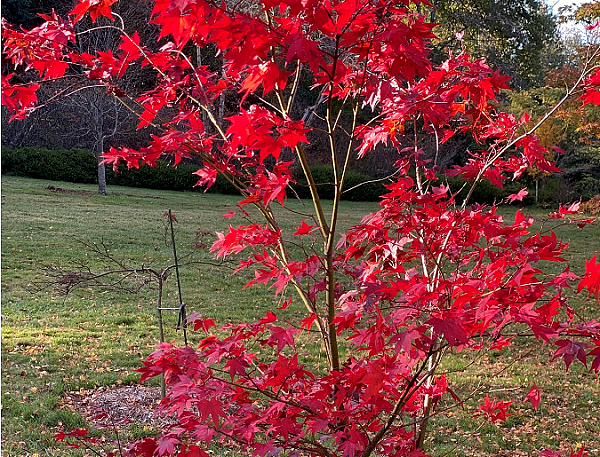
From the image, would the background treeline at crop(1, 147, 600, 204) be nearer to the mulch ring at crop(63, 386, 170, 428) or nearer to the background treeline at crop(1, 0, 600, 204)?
the background treeline at crop(1, 0, 600, 204)

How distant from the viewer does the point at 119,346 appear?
506cm

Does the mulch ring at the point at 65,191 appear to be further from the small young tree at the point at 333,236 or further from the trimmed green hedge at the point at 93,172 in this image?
the small young tree at the point at 333,236

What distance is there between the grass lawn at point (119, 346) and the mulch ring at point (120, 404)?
8cm

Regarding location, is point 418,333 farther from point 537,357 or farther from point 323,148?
point 323,148

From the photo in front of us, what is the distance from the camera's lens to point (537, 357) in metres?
5.44

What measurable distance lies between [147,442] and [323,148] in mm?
20546

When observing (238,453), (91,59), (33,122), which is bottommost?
(238,453)

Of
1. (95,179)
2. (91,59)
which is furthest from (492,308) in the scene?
(95,179)

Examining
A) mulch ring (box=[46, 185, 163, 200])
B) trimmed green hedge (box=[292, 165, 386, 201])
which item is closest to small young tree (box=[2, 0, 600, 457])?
mulch ring (box=[46, 185, 163, 200])

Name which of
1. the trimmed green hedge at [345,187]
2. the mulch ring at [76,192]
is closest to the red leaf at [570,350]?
the mulch ring at [76,192]

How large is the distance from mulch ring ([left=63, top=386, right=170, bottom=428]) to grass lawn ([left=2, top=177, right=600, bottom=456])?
83 millimetres

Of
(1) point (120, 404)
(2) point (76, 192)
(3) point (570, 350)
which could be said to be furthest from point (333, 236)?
(2) point (76, 192)

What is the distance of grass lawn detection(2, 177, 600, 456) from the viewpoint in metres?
3.66

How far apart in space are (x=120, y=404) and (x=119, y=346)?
4.09 feet
